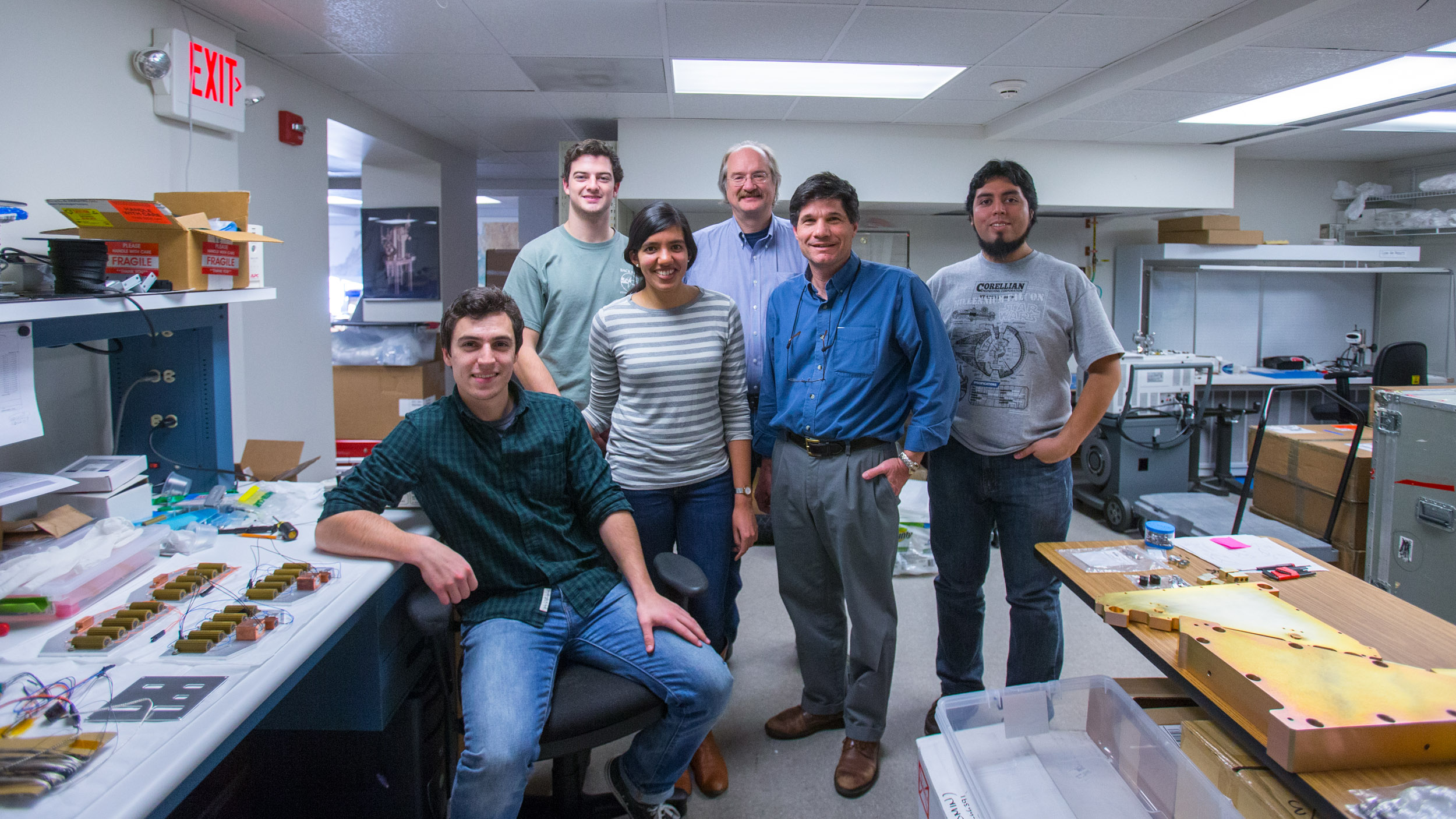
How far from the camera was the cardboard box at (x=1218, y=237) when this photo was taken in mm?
5238

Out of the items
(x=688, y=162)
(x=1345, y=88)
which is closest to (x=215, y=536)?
(x=688, y=162)

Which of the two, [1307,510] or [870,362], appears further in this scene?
[1307,510]

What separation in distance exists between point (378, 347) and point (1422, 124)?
6386 mm

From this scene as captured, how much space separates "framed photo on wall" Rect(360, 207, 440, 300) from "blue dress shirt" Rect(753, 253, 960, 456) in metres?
4.08

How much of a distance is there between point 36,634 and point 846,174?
13.8 ft

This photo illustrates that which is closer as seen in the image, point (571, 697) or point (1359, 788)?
point (1359, 788)

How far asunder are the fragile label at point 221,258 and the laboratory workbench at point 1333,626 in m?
2.12

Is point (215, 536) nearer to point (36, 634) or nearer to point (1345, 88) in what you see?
point (36, 634)

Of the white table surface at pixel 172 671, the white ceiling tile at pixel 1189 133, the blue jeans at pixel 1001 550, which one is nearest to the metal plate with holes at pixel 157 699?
the white table surface at pixel 172 671

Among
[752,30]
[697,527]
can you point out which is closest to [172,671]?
[697,527]

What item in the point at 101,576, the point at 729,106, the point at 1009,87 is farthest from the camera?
the point at 729,106

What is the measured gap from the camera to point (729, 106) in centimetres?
411

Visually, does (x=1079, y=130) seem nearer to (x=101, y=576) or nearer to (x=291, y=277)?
(x=291, y=277)

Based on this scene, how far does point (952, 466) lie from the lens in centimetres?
207
